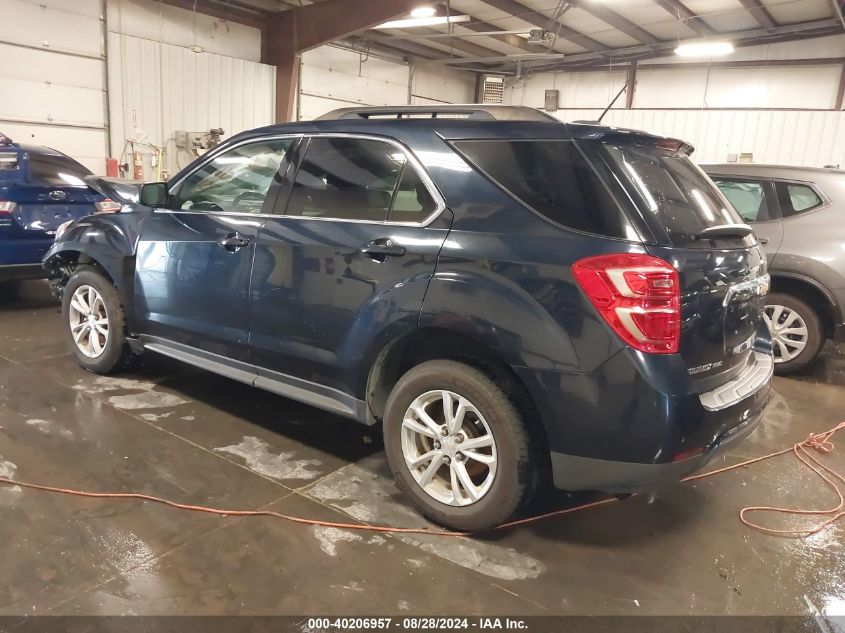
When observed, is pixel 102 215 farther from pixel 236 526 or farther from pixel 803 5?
pixel 803 5

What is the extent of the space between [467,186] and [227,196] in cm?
160

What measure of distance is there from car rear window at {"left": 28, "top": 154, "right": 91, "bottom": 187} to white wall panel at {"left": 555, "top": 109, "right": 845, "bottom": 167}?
9.68 metres

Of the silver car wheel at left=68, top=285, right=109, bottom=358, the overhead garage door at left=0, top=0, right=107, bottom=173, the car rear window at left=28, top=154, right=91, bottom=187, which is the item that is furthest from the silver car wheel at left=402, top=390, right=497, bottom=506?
the overhead garage door at left=0, top=0, right=107, bottom=173

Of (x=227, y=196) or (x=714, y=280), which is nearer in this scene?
(x=714, y=280)

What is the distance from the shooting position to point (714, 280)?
2291mm

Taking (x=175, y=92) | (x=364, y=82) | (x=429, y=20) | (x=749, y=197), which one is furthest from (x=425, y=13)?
(x=749, y=197)

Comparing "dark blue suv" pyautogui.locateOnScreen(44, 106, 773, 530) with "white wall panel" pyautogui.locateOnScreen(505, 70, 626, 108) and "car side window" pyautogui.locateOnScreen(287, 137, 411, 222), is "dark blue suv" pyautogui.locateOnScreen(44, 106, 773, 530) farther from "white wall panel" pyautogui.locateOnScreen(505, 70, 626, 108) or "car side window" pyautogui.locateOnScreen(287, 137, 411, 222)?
"white wall panel" pyautogui.locateOnScreen(505, 70, 626, 108)

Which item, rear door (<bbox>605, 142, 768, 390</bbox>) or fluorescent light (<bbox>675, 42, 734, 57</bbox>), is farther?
fluorescent light (<bbox>675, 42, 734, 57</bbox>)

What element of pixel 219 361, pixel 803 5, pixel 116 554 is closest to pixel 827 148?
pixel 803 5

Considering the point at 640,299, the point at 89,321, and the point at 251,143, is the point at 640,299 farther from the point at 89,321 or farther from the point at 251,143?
the point at 89,321

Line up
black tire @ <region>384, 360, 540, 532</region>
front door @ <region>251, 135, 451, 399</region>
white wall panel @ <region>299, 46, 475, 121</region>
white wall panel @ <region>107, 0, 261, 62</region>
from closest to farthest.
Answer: black tire @ <region>384, 360, 540, 532</region> → front door @ <region>251, 135, 451, 399</region> → white wall panel @ <region>107, 0, 261, 62</region> → white wall panel @ <region>299, 46, 475, 121</region>

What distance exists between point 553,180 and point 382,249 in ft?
2.48

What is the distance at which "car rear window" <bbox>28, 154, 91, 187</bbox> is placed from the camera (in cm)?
600

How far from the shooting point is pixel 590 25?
12.3m
